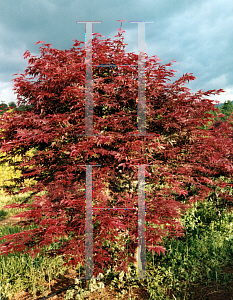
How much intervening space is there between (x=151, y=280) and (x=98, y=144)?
2.58m

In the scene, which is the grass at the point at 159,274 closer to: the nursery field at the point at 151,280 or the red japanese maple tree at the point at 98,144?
the nursery field at the point at 151,280

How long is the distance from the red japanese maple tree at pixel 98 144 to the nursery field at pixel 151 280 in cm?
56

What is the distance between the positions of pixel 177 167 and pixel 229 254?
2192 millimetres

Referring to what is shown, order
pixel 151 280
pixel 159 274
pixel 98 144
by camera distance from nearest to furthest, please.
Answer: pixel 98 144, pixel 151 280, pixel 159 274

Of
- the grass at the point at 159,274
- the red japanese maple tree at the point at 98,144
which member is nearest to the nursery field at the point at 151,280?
the grass at the point at 159,274

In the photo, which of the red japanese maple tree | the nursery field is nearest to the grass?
the nursery field

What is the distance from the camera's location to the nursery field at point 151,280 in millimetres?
3393

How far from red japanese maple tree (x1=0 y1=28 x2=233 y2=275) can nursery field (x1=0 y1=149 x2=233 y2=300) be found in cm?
56

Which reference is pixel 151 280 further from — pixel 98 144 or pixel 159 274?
pixel 98 144

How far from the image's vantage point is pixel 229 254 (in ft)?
14.1

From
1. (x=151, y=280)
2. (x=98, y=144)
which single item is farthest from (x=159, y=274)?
(x=98, y=144)

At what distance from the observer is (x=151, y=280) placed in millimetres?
3699

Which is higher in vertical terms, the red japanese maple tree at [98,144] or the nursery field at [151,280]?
the red japanese maple tree at [98,144]

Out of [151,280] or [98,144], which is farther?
[151,280]
